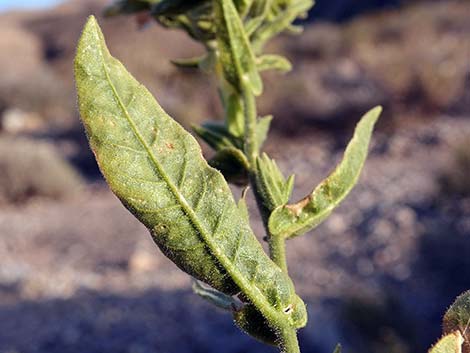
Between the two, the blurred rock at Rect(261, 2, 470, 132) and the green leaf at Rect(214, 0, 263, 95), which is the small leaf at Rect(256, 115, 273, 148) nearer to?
the green leaf at Rect(214, 0, 263, 95)

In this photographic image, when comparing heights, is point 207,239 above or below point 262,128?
above

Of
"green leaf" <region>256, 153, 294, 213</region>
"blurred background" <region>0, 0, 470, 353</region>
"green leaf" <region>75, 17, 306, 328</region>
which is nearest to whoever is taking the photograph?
"green leaf" <region>75, 17, 306, 328</region>

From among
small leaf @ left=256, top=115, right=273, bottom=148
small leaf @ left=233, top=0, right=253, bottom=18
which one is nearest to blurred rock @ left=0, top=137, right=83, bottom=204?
small leaf @ left=256, top=115, right=273, bottom=148

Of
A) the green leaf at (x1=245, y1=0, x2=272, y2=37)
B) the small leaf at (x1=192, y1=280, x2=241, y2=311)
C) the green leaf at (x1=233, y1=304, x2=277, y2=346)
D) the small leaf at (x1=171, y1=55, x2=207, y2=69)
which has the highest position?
the green leaf at (x1=245, y1=0, x2=272, y2=37)

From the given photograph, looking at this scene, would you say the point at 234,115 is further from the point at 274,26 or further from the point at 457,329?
the point at 457,329

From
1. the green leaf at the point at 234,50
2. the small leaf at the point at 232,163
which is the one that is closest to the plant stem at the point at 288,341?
the small leaf at the point at 232,163

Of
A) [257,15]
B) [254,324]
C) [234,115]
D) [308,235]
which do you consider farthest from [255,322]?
[308,235]

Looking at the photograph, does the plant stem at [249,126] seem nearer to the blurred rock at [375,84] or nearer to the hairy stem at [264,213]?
the hairy stem at [264,213]

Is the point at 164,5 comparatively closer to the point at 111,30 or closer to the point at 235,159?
the point at 235,159
